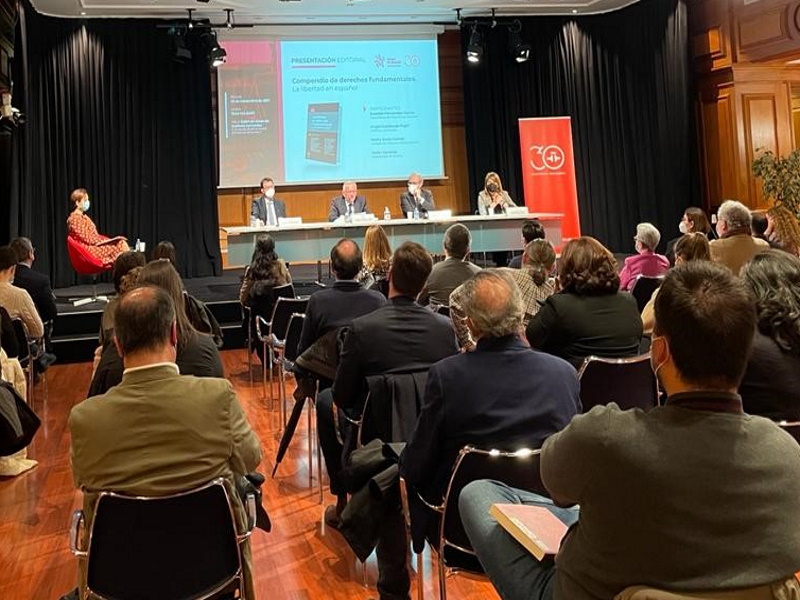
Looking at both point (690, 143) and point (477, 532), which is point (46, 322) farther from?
point (690, 143)

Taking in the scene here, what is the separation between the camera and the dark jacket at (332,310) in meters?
3.75

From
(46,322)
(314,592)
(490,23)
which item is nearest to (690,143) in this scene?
(490,23)

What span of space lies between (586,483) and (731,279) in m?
0.44

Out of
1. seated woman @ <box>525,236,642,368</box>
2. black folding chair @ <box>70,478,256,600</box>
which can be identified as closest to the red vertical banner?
seated woman @ <box>525,236,642,368</box>

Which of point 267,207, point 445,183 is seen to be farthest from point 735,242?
point 445,183

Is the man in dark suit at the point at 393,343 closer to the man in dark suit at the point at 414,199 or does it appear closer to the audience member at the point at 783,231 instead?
the audience member at the point at 783,231

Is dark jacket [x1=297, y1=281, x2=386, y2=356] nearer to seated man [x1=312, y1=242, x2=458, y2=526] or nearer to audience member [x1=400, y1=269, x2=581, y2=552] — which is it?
seated man [x1=312, y1=242, x2=458, y2=526]

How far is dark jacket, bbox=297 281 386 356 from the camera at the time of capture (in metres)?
3.75

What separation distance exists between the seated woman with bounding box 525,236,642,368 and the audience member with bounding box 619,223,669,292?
2.63m

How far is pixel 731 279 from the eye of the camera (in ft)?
4.53

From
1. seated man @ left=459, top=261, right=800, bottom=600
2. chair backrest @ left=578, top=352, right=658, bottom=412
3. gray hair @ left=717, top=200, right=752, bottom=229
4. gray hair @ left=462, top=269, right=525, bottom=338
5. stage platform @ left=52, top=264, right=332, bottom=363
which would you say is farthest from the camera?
stage platform @ left=52, top=264, right=332, bottom=363

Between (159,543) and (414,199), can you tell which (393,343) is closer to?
(159,543)

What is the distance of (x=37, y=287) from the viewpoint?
617 cm

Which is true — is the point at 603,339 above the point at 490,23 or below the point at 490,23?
below
